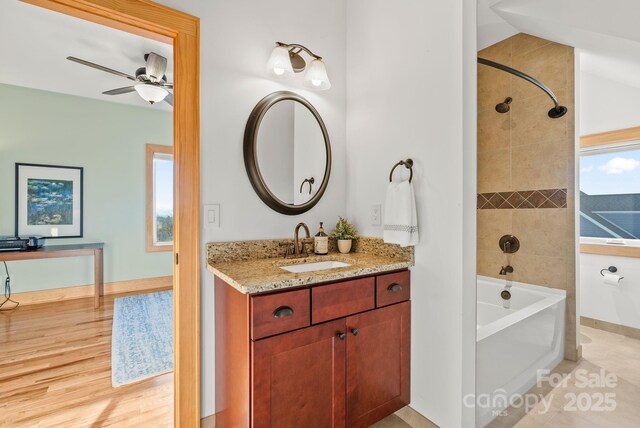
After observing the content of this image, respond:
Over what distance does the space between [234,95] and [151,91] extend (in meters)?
1.77

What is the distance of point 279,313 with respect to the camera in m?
1.15

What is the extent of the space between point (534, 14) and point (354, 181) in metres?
1.61

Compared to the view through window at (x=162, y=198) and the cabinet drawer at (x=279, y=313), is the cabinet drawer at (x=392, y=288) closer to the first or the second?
the cabinet drawer at (x=279, y=313)

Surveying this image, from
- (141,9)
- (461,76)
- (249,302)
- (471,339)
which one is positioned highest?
(141,9)

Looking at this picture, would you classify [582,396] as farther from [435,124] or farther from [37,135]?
[37,135]

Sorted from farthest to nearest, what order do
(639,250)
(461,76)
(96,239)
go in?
(96,239) → (639,250) → (461,76)

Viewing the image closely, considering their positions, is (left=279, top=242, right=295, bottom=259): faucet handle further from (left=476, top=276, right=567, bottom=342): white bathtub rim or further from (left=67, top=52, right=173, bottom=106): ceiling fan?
(left=67, top=52, right=173, bottom=106): ceiling fan

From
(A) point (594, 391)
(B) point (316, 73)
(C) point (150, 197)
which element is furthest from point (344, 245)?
(C) point (150, 197)

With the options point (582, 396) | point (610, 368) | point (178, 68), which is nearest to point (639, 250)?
point (610, 368)

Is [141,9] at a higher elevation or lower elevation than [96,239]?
higher

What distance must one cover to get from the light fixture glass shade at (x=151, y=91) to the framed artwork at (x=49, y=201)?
1991 millimetres

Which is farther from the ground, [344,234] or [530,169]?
[530,169]

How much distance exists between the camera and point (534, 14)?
1868 millimetres

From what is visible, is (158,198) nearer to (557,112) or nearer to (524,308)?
(524,308)
